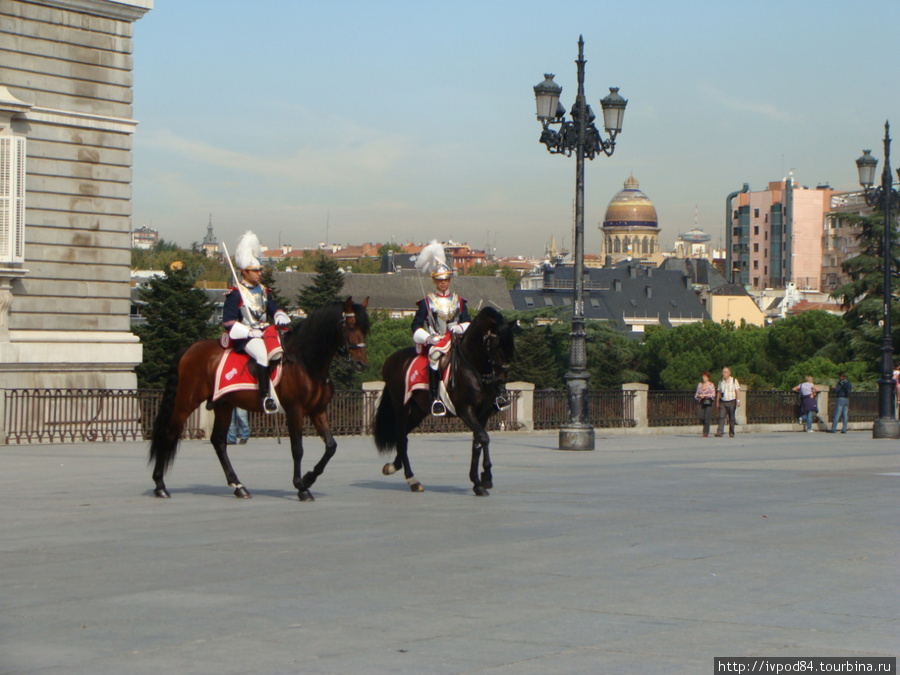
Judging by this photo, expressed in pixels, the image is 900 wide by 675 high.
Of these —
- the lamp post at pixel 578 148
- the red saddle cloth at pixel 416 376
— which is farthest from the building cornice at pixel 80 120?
the red saddle cloth at pixel 416 376

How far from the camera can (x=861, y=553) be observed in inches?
364

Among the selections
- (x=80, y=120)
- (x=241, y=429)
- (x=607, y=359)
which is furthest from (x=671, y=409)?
(x=607, y=359)

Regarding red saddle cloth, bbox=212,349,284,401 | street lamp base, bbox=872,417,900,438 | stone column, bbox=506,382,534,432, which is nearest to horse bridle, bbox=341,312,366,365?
red saddle cloth, bbox=212,349,284,401

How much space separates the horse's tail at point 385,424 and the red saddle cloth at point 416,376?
371 millimetres

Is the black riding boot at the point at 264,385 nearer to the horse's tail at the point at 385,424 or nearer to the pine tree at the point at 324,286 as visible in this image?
the horse's tail at the point at 385,424

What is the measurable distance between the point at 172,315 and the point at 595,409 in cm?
3881

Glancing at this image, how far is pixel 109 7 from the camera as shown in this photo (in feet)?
94.1

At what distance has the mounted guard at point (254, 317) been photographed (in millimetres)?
12883

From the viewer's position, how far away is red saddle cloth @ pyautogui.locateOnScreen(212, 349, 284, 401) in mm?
13047

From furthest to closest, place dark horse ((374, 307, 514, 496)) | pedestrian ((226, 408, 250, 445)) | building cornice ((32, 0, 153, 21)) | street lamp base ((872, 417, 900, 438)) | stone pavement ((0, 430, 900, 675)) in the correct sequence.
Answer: street lamp base ((872, 417, 900, 438)), building cornice ((32, 0, 153, 21)), pedestrian ((226, 408, 250, 445)), dark horse ((374, 307, 514, 496)), stone pavement ((0, 430, 900, 675))

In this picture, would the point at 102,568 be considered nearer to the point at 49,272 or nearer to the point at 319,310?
the point at 319,310

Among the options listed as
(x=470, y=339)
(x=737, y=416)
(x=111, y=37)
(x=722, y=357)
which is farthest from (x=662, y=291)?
(x=470, y=339)

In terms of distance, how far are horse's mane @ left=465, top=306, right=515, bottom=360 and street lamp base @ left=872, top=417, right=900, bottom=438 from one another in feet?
72.8

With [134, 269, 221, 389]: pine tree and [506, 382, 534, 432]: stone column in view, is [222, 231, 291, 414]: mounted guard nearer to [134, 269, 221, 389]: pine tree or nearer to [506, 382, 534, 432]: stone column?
[506, 382, 534, 432]: stone column
